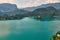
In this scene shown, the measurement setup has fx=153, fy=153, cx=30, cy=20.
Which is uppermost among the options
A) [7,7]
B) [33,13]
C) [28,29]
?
[7,7]

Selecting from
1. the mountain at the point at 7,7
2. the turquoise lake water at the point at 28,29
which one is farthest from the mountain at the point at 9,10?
the turquoise lake water at the point at 28,29

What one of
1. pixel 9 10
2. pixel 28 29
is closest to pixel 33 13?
pixel 28 29

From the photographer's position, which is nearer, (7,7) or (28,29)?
(28,29)

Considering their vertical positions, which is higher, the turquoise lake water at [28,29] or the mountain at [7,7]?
the mountain at [7,7]

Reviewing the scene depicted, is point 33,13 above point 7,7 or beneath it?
beneath

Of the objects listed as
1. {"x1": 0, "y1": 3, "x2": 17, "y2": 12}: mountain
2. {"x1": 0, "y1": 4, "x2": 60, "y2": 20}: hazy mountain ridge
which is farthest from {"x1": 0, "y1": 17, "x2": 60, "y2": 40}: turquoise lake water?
{"x1": 0, "y1": 3, "x2": 17, "y2": 12}: mountain

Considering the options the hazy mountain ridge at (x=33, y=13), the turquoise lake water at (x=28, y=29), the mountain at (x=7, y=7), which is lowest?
the turquoise lake water at (x=28, y=29)

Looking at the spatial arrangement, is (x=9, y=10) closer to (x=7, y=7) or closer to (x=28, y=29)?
(x=7, y=7)

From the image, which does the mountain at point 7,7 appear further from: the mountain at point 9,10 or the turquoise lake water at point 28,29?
the turquoise lake water at point 28,29
